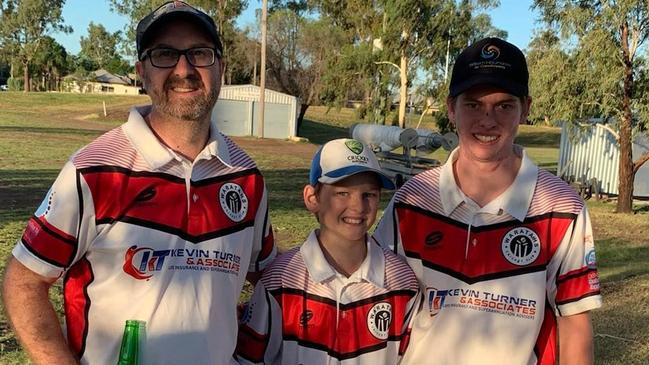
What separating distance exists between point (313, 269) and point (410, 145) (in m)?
19.7

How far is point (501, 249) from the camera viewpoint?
2.59m

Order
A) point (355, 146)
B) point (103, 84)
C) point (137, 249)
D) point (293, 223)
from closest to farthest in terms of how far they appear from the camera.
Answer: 1. point (137, 249)
2. point (355, 146)
3. point (293, 223)
4. point (103, 84)

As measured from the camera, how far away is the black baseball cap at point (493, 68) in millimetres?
2523

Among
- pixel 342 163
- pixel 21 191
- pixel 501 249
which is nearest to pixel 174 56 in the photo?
pixel 342 163

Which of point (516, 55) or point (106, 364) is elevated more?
point (516, 55)

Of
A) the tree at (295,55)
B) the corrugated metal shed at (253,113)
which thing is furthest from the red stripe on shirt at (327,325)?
the tree at (295,55)

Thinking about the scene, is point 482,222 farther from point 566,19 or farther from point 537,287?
point 566,19

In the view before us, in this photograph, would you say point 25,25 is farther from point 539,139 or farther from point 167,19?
point 167,19

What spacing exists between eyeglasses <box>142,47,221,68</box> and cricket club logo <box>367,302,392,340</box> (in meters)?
1.21

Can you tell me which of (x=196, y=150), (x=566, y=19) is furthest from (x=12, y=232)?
(x=566, y=19)

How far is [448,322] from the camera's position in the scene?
2.64 meters

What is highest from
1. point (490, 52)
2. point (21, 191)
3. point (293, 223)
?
point (490, 52)

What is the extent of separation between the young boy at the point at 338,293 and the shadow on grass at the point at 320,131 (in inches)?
1589

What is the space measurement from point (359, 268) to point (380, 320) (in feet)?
0.76
